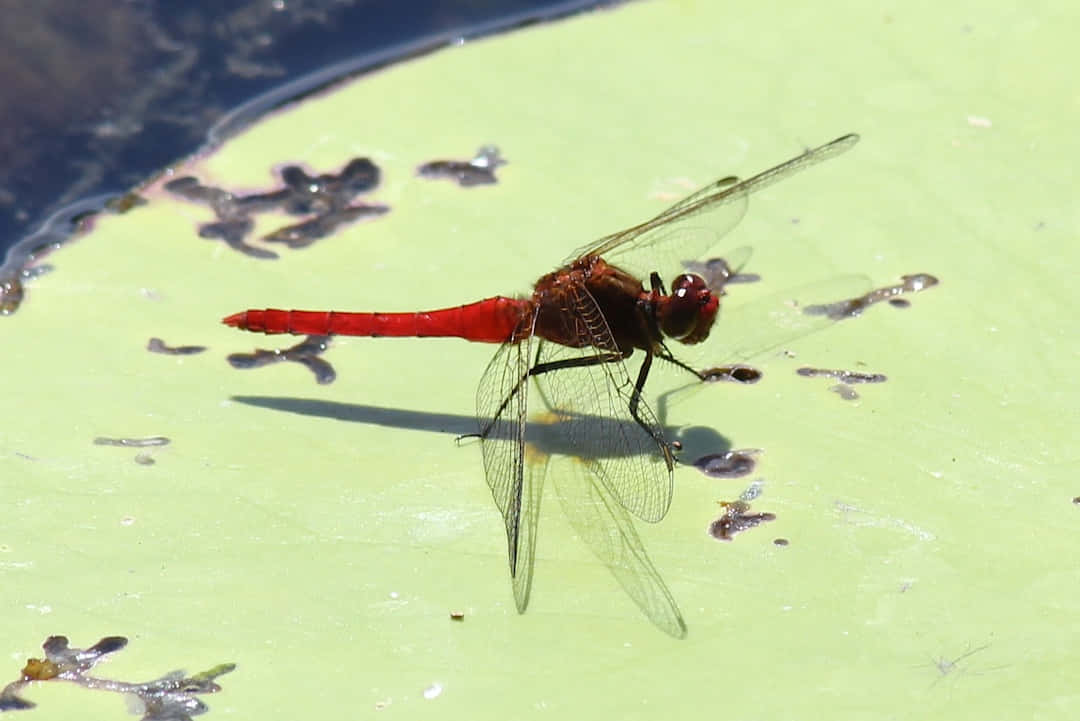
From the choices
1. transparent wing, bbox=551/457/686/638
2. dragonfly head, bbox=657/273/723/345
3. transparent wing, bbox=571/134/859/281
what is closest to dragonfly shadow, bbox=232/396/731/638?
transparent wing, bbox=551/457/686/638

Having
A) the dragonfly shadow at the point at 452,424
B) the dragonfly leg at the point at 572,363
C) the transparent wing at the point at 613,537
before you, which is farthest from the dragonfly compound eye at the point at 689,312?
the transparent wing at the point at 613,537

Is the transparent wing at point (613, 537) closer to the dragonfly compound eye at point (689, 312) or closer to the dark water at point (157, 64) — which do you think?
the dragonfly compound eye at point (689, 312)

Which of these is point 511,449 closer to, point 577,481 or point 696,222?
point 577,481

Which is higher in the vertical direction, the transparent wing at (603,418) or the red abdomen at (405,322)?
the red abdomen at (405,322)

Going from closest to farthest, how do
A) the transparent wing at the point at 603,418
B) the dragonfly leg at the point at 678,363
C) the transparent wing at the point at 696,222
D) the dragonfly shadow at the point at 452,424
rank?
the transparent wing at the point at 603,418 < the dragonfly shadow at the point at 452,424 < the dragonfly leg at the point at 678,363 < the transparent wing at the point at 696,222

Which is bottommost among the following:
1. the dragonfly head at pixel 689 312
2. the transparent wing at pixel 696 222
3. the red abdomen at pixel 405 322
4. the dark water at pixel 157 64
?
the dragonfly head at pixel 689 312

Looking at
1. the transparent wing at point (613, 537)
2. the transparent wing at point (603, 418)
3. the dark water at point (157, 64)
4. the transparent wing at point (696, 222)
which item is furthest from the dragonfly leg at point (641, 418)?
the dark water at point (157, 64)

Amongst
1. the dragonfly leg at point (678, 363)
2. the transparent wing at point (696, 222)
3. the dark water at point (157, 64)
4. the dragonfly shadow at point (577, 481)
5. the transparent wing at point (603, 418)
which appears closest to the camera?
the dragonfly shadow at point (577, 481)

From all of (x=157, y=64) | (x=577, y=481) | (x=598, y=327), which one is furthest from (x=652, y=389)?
(x=157, y=64)

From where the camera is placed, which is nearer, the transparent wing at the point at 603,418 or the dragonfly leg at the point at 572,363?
the transparent wing at the point at 603,418
